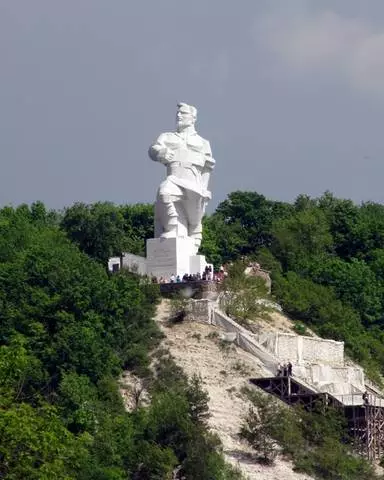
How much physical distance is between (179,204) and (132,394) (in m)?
8.25

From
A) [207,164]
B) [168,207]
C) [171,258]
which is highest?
[207,164]

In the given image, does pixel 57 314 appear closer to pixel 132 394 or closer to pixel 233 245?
pixel 132 394

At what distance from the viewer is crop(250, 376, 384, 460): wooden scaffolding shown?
64.2 metres

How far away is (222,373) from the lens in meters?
66.1

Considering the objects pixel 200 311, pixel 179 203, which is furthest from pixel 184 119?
pixel 200 311

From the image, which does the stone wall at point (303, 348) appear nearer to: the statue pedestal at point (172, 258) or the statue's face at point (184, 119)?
the statue pedestal at point (172, 258)

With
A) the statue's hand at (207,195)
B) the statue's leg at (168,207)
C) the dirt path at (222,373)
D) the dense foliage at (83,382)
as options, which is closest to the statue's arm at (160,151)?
the statue's leg at (168,207)

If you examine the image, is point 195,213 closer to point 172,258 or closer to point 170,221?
point 170,221

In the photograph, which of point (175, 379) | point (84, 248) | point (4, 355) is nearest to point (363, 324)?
point (84, 248)

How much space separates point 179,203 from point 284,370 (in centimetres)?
779

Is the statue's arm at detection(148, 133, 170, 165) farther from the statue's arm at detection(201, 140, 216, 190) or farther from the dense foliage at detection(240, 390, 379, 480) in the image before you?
the dense foliage at detection(240, 390, 379, 480)

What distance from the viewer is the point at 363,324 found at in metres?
79.1

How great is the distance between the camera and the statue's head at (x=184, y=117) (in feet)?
237

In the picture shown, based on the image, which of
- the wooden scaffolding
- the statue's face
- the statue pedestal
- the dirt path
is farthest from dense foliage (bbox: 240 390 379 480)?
the statue's face
